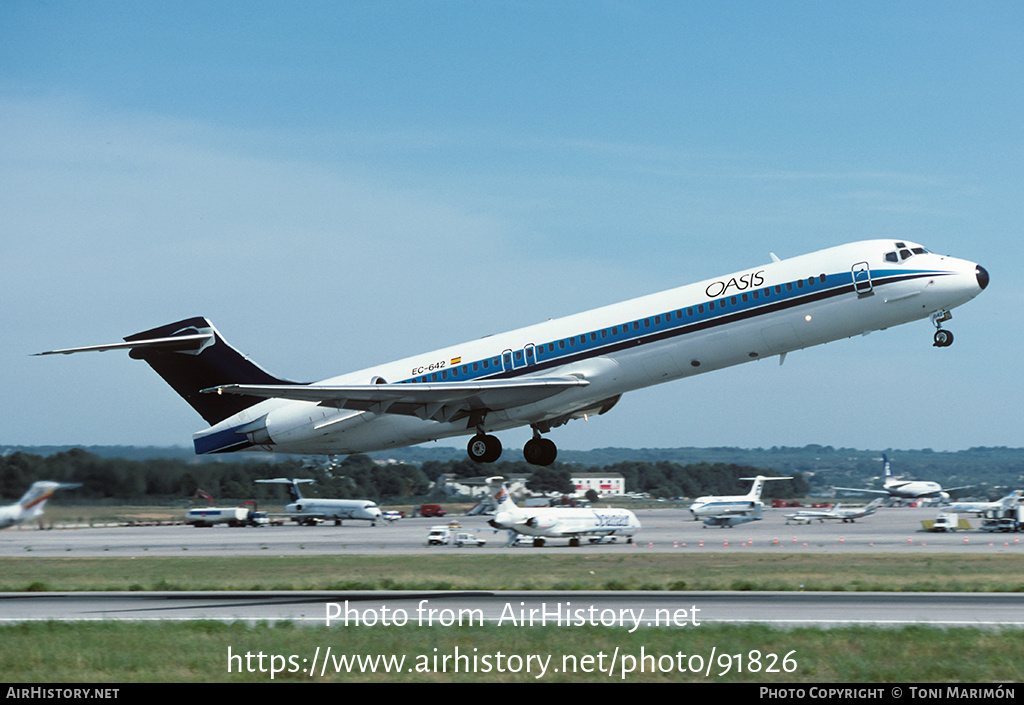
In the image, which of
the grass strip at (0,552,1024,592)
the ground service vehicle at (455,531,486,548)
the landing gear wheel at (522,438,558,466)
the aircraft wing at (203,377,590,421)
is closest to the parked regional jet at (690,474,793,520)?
the ground service vehicle at (455,531,486,548)

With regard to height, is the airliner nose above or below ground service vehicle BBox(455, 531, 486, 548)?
above

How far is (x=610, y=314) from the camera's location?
33.5 m

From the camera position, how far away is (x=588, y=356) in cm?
3344

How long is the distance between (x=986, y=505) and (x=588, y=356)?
10334 cm

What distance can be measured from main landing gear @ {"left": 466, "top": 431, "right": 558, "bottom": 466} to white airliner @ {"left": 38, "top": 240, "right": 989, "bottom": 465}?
49 mm

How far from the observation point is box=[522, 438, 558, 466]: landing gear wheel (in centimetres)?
3750

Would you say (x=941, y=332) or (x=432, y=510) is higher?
(x=941, y=332)

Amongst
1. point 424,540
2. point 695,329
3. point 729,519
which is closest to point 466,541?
point 424,540

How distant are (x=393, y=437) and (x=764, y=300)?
46.1 ft

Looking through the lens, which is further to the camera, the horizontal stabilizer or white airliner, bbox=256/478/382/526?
A: white airliner, bbox=256/478/382/526

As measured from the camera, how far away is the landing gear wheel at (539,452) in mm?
37500

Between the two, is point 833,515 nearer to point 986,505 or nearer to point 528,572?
point 986,505

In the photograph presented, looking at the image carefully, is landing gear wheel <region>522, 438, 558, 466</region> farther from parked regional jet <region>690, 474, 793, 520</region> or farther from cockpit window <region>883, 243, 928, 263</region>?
parked regional jet <region>690, 474, 793, 520</region>

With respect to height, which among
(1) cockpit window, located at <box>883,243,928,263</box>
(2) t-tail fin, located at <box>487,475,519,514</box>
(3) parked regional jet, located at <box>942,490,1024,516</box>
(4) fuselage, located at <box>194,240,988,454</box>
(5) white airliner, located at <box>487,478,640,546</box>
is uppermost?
(1) cockpit window, located at <box>883,243,928,263</box>
